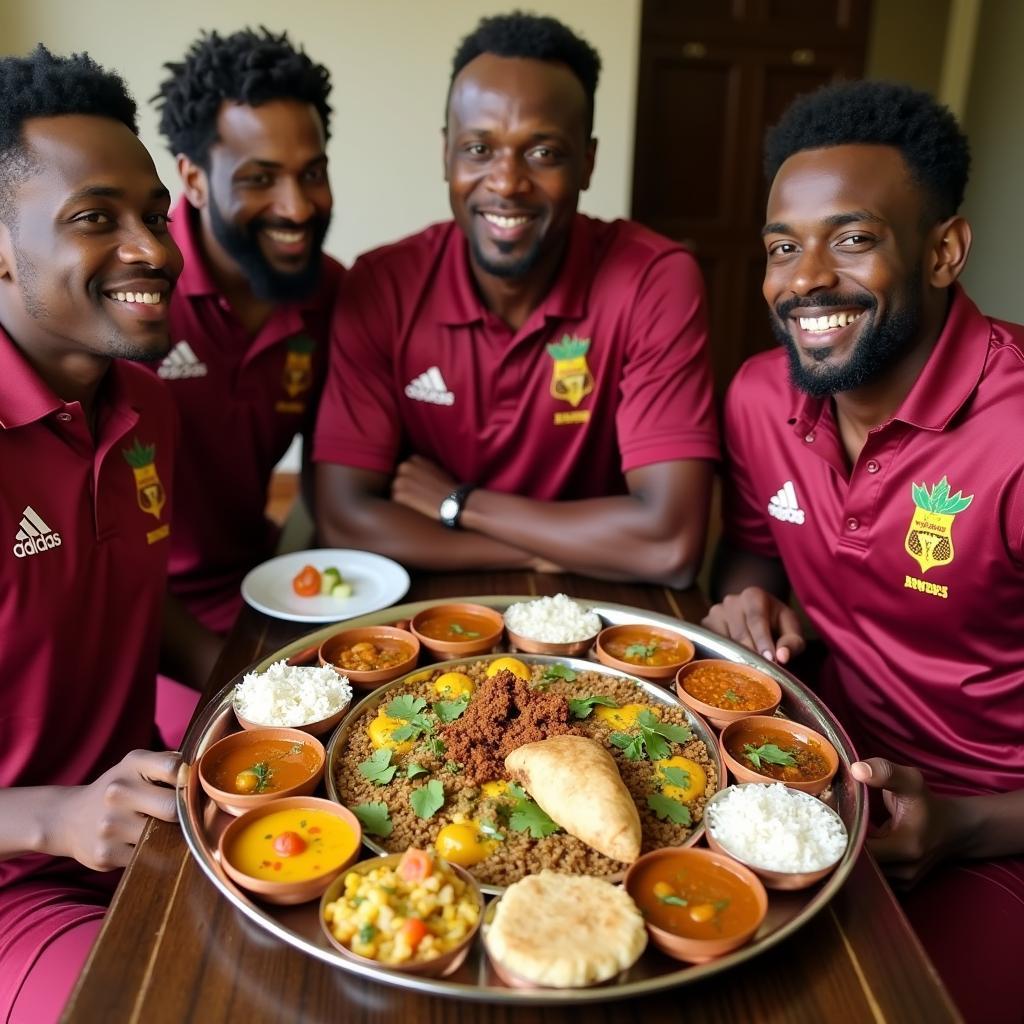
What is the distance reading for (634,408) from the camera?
102 inches

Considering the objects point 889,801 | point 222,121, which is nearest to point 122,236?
point 222,121

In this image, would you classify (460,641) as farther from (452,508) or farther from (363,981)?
(363,981)

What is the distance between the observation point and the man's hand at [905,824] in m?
1.51

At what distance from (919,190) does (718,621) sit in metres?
1.03

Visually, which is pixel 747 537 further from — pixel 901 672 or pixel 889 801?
pixel 889 801

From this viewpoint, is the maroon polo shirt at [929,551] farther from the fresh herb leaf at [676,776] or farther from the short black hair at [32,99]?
the short black hair at [32,99]

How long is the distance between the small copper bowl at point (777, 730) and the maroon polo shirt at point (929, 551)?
0.57 m

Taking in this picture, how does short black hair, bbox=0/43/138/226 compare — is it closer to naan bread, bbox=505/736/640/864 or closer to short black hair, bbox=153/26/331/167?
short black hair, bbox=153/26/331/167

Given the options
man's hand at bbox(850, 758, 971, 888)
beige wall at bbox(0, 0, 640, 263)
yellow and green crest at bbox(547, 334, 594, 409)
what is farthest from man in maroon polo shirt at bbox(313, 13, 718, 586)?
beige wall at bbox(0, 0, 640, 263)

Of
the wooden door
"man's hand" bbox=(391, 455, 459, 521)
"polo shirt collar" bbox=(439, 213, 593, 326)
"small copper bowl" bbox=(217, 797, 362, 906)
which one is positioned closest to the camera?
"small copper bowl" bbox=(217, 797, 362, 906)

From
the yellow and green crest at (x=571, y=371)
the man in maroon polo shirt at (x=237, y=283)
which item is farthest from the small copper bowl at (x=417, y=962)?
the man in maroon polo shirt at (x=237, y=283)

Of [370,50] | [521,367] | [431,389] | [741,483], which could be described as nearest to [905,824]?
[741,483]

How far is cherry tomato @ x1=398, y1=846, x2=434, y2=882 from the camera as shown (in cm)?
123

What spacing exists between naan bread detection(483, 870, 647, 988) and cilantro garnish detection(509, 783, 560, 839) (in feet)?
A: 0.51
